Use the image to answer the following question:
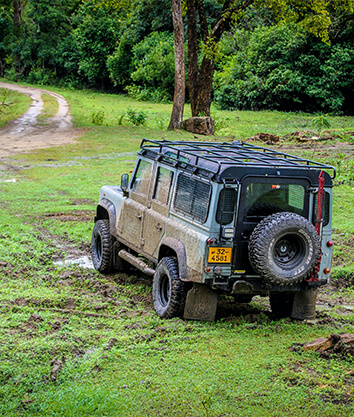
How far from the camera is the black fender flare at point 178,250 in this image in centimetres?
731

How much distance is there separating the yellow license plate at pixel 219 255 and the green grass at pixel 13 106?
25.0 meters

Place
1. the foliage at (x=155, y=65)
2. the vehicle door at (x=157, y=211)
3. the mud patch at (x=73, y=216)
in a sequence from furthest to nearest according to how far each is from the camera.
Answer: the foliage at (x=155, y=65) → the mud patch at (x=73, y=216) → the vehicle door at (x=157, y=211)

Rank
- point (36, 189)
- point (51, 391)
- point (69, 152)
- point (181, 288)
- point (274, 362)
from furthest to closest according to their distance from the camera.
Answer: point (69, 152) < point (36, 189) < point (181, 288) < point (274, 362) < point (51, 391)

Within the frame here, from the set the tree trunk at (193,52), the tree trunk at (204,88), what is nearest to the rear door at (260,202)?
the tree trunk at (204,88)

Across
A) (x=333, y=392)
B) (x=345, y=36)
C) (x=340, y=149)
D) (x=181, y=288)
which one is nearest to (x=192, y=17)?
(x=340, y=149)

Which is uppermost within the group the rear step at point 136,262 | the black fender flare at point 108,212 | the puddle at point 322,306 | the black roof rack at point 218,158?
the black roof rack at point 218,158

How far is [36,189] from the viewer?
53.9ft

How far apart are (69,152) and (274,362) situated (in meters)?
17.5

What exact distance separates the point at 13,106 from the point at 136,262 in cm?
3230

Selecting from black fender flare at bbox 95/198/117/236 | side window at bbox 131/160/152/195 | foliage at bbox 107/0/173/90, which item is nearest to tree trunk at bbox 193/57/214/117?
foliage at bbox 107/0/173/90

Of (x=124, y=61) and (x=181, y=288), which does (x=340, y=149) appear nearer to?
(x=181, y=288)

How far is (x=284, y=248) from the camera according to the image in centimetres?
701

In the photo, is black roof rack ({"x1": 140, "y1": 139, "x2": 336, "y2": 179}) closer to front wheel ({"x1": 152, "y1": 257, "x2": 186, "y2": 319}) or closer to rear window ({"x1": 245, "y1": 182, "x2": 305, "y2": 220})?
rear window ({"x1": 245, "y1": 182, "x2": 305, "y2": 220})

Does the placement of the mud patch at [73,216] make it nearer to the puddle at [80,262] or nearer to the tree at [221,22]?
the puddle at [80,262]
